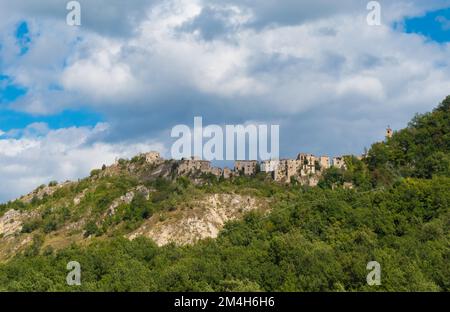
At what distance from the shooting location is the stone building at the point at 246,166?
155750 mm

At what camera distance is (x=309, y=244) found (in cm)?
7881

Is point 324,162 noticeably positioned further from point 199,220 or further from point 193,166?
point 199,220

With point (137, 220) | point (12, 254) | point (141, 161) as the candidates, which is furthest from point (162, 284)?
point (141, 161)

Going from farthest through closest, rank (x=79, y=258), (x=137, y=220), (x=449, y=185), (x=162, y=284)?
(x=137, y=220), (x=449, y=185), (x=79, y=258), (x=162, y=284)

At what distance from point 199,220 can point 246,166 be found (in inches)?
1464

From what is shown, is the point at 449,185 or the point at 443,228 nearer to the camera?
the point at 443,228

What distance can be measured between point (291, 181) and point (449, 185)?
50.6 metres

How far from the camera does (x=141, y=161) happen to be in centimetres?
16638

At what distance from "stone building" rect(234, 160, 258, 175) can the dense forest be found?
14.2 meters

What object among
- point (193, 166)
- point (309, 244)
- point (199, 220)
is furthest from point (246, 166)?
point (309, 244)

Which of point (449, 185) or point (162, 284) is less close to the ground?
point (449, 185)

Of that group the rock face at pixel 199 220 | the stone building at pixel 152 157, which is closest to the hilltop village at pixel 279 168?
the stone building at pixel 152 157

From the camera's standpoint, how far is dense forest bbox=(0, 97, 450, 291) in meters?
67.4
